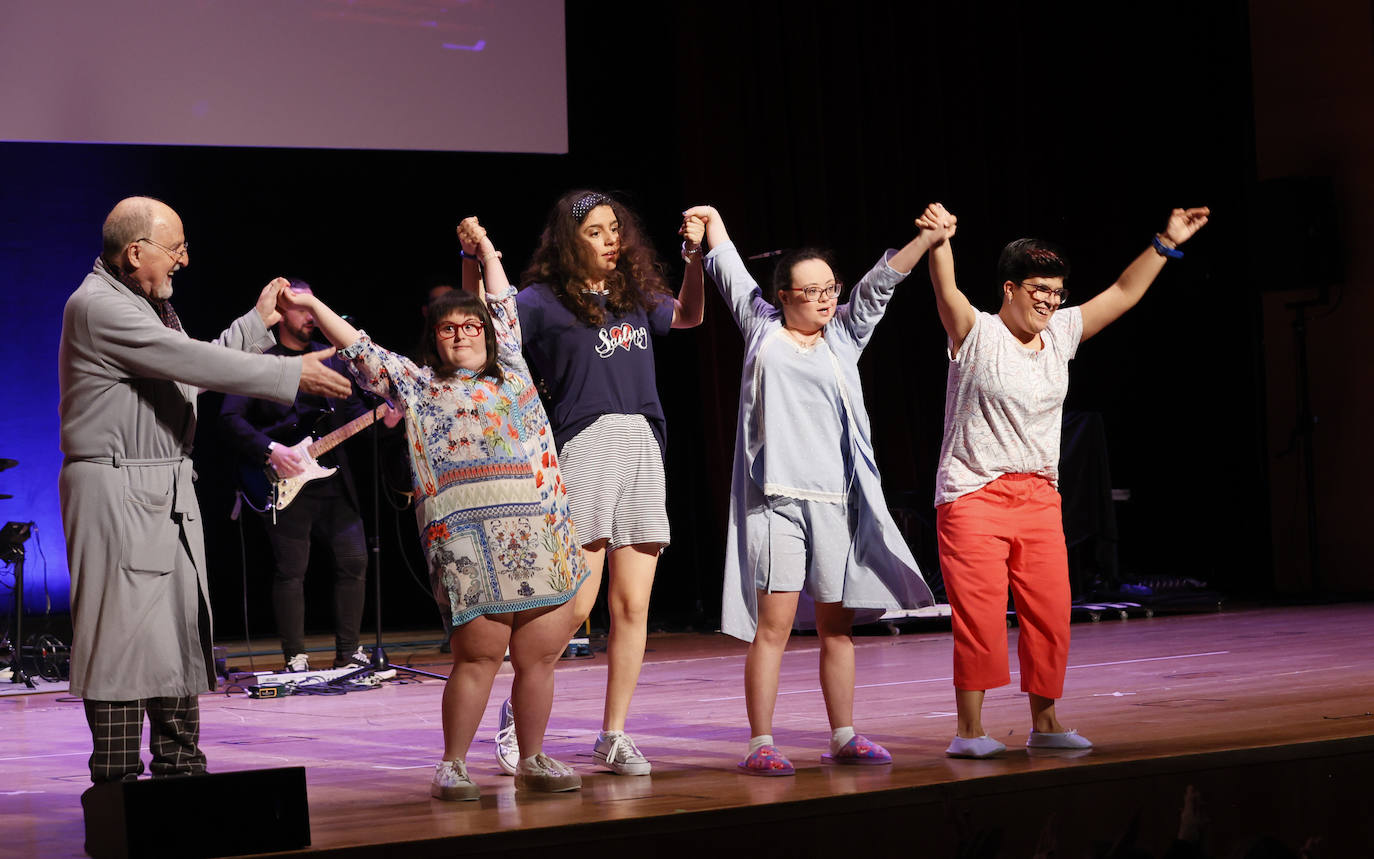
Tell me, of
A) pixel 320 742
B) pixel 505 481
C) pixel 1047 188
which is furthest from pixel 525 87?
pixel 505 481

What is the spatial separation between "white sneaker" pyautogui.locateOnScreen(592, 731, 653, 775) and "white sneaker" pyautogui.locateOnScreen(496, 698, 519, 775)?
0.21 metres

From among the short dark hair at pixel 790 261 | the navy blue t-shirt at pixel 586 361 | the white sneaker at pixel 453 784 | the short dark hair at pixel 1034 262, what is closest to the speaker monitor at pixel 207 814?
the white sneaker at pixel 453 784

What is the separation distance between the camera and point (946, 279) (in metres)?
3.37

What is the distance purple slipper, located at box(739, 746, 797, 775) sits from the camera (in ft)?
10.1

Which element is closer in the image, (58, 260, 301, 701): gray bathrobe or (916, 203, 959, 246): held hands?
(58, 260, 301, 701): gray bathrobe

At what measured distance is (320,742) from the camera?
401 cm

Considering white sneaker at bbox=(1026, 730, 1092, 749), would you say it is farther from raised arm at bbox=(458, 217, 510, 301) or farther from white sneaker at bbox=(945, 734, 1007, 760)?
raised arm at bbox=(458, 217, 510, 301)

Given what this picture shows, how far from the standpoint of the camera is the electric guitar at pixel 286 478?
5.64 metres

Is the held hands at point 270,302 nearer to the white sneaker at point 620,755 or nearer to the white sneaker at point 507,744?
the white sneaker at point 507,744

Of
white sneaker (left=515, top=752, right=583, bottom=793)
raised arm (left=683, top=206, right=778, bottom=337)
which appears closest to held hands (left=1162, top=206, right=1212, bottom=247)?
raised arm (left=683, top=206, right=778, bottom=337)

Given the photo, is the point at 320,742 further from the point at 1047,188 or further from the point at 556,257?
the point at 1047,188

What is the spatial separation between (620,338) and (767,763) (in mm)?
1041

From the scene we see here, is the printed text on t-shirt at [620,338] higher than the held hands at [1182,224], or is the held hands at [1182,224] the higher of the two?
the held hands at [1182,224]

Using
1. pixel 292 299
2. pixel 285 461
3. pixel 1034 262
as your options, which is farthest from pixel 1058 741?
pixel 285 461
